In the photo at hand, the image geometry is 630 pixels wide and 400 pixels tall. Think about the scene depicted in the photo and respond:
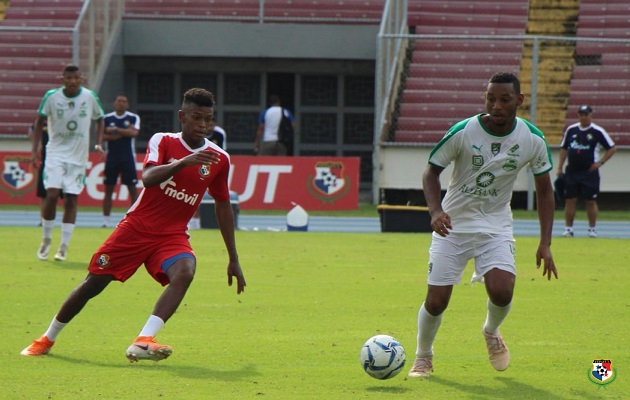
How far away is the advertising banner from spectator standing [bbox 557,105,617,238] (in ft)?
18.1

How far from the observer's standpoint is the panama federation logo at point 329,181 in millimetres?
23391

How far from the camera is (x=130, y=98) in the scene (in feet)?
99.2

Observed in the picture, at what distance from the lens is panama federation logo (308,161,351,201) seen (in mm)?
23391

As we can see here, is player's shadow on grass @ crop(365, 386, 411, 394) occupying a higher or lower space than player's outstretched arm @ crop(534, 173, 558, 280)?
lower

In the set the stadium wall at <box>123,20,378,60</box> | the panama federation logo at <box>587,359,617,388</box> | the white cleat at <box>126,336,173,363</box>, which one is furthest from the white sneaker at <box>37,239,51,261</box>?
the stadium wall at <box>123,20,378,60</box>

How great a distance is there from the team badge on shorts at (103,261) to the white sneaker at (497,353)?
2.47 meters

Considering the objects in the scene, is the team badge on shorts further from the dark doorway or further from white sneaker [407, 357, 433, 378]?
the dark doorway

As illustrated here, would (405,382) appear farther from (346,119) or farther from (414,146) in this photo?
(346,119)

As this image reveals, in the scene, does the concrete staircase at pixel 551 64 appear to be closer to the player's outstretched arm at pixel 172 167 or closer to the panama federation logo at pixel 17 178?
the panama federation logo at pixel 17 178

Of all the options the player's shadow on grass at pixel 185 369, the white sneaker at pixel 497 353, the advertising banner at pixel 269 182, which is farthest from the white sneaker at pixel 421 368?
the advertising banner at pixel 269 182

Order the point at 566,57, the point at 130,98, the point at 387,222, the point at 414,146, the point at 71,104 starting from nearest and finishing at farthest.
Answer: the point at 71,104, the point at 387,222, the point at 414,146, the point at 566,57, the point at 130,98

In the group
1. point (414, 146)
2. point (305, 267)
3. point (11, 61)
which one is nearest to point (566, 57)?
point (414, 146)

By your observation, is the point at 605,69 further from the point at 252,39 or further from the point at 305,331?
the point at 305,331

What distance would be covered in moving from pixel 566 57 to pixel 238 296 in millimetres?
17603
